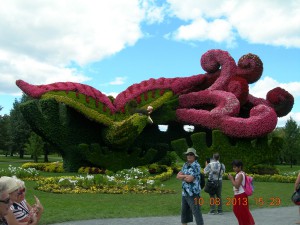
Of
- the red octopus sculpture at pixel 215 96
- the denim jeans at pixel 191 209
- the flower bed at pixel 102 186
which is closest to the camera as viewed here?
the denim jeans at pixel 191 209

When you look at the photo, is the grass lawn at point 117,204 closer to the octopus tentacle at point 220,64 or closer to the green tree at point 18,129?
the octopus tentacle at point 220,64

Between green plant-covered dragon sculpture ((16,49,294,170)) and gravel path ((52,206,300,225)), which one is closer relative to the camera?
gravel path ((52,206,300,225))

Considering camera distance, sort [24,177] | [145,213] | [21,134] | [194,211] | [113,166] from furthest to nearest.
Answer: [21,134] → [113,166] → [24,177] → [145,213] → [194,211]

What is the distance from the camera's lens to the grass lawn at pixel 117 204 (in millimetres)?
9164

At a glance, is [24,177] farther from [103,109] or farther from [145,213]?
[145,213]

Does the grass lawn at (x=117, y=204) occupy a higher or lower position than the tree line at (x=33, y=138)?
lower

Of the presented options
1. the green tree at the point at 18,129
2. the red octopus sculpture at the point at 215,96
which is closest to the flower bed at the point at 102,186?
the red octopus sculpture at the point at 215,96

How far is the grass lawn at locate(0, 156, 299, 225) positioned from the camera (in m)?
9.16

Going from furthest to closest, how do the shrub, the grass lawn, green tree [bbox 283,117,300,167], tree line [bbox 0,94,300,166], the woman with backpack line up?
1. green tree [bbox 283,117,300,167]
2. tree line [bbox 0,94,300,166]
3. the shrub
4. the grass lawn
5. the woman with backpack

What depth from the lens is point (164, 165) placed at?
76.9ft

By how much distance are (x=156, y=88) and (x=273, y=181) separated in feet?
27.1

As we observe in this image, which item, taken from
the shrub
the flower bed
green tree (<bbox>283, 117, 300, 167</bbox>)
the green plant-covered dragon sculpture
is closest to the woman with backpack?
the flower bed

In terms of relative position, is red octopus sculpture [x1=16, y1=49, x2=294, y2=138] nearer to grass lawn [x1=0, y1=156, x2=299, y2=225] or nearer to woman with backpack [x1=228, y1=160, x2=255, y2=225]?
grass lawn [x1=0, y1=156, x2=299, y2=225]

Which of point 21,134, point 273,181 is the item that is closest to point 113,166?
point 273,181
